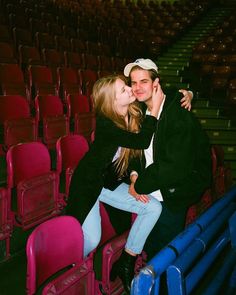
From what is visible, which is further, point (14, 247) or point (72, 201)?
point (14, 247)

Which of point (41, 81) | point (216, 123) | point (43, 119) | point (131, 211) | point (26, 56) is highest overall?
point (26, 56)

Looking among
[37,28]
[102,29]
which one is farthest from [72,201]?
[102,29]

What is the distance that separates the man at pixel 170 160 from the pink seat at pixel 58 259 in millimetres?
279

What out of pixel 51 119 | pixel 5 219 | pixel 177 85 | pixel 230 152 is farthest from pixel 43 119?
pixel 177 85

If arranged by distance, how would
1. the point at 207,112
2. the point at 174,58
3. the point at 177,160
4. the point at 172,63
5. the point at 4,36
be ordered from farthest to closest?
the point at 174,58
the point at 172,63
the point at 207,112
the point at 4,36
the point at 177,160

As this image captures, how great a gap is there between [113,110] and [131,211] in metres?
0.38

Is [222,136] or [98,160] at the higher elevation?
[98,160]

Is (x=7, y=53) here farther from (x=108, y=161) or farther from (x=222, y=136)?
(x=108, y=161)

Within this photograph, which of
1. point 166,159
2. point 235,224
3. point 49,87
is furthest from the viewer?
point 49,87

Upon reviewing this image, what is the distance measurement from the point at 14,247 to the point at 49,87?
199 cm

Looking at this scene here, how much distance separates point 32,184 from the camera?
1686 millimetres

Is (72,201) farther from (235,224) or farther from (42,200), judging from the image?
(235,224)

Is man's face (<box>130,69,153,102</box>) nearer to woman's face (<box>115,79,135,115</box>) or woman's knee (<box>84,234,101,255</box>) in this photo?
woman's face (<box>115,79,135,115</box>)

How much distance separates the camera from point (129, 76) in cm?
132
